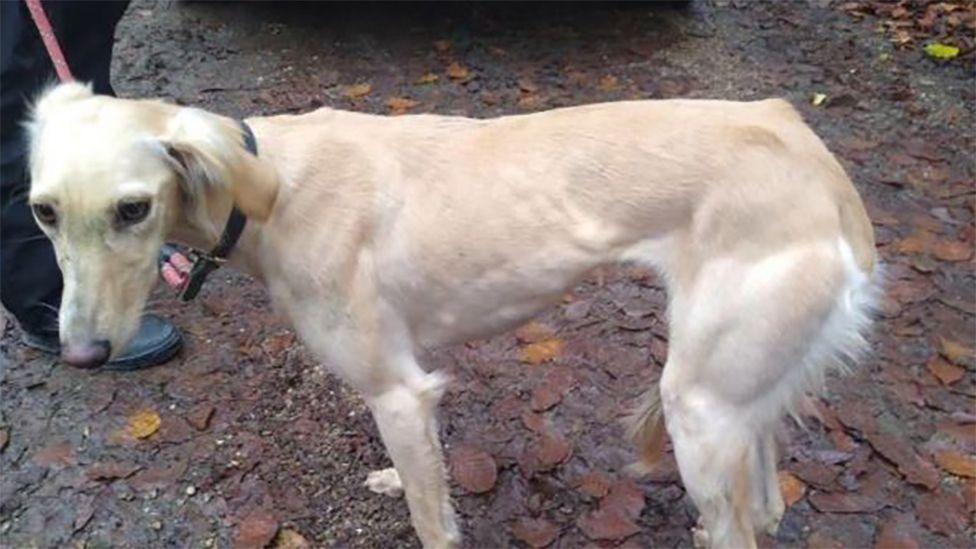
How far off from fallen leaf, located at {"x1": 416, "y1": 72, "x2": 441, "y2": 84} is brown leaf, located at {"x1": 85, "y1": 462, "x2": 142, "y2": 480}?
2.66m

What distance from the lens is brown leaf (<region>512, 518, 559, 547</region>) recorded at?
2828mm

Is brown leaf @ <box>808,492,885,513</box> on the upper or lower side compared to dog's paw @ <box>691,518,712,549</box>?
lower

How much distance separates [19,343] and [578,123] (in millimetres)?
2250

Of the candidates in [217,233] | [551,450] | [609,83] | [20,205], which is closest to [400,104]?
[609,83]

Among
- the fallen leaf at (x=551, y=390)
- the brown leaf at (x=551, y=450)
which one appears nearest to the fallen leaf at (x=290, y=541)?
the brown leaf at (x=551, y=450)

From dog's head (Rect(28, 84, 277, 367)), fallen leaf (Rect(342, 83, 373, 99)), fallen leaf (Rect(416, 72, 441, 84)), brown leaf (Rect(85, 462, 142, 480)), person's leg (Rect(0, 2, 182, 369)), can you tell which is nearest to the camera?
dog's head (Rect(28, 84, 277, 367))

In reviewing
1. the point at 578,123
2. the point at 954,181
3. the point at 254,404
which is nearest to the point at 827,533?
the point at 578,123

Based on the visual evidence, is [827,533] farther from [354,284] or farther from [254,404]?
[254,404]

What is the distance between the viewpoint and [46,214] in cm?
202

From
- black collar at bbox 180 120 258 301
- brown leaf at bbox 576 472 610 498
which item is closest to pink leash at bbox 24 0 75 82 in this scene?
black collar at bbox 180 120 258 301

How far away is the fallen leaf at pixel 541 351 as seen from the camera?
3.45 m

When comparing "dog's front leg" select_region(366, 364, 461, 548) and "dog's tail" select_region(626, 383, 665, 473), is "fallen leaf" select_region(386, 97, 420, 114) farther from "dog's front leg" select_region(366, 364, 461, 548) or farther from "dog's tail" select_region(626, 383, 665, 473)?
"dog's front leg" select_region(366, 364, 461, 548)

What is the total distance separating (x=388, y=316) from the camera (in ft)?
7.76

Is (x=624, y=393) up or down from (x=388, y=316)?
down
